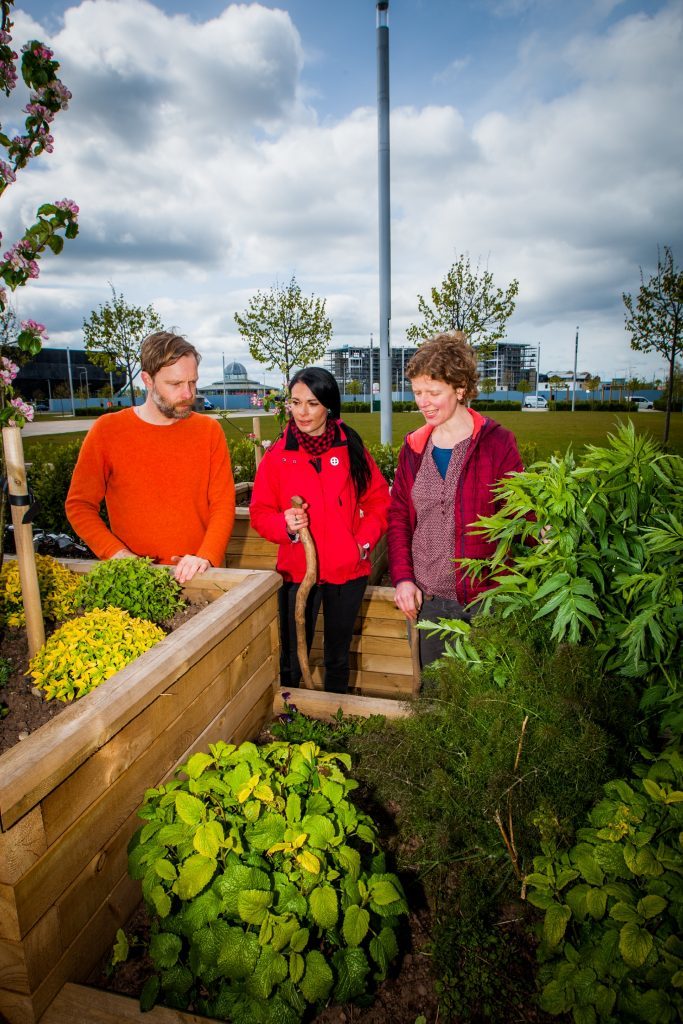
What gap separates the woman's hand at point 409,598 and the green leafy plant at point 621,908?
1172 millimetres

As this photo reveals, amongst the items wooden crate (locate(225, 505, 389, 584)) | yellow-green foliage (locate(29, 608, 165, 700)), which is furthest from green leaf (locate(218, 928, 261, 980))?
wooden crate (locate(225, 505, 389, 584))

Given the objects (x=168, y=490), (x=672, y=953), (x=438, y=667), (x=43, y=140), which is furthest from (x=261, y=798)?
(x=43, y=140)

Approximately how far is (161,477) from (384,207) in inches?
243

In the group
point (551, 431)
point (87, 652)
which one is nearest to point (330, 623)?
point (87, 652)

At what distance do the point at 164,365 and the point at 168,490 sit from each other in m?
→ 0.56

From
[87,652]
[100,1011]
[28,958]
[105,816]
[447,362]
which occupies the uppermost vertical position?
[447,362]

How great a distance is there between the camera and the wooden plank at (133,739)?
1.24 meters

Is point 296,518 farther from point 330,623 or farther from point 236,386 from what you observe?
point 236,386

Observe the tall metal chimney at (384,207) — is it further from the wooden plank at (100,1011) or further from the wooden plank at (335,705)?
the wooden plank at (100,1011)

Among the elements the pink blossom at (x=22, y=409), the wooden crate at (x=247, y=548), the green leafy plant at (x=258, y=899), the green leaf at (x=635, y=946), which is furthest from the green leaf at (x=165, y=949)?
the wooden crate at (x=247, y=548)

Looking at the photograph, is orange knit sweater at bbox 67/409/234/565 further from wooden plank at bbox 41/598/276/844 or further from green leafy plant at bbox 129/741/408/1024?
green leafy plant at bbox 129/741/408/1024

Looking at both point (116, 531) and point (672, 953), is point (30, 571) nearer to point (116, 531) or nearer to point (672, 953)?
point (116, 531)

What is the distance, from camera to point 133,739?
4.91 feet

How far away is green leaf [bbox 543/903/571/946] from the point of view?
1.11 meters
